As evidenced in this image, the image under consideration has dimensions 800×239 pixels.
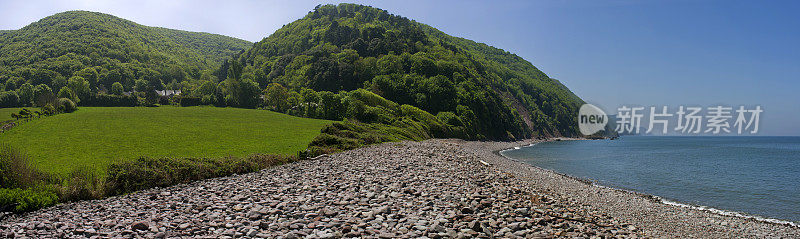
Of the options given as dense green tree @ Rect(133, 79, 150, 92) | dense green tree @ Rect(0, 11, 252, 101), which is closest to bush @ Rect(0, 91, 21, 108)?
dense green tree @ Rect(0, 11, 252, 101)

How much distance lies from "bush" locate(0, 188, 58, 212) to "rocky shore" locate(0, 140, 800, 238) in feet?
1.69

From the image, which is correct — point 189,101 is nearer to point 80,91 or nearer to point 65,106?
point 80,91

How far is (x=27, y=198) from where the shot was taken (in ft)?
45.5

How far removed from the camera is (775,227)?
18.9 metres

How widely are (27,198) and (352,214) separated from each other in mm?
12713

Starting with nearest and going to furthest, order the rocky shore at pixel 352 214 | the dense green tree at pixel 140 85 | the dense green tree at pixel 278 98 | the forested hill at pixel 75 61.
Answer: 1. the rocky shore at pixel 352 214
2. the dense green tree at pixel 278 98
3. the forested hill at pixel 75 61
4. the dense green tree at pixel 140 85

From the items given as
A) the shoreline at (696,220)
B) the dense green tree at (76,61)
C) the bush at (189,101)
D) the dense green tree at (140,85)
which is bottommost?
the shoreline at (696,220)

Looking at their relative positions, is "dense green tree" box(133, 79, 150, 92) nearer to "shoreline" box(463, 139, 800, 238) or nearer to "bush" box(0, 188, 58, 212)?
"bush" box(0, 188, 58, 212)

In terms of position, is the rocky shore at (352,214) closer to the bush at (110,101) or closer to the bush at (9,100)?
the bush at (110,101)

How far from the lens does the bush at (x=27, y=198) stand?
43.9ft

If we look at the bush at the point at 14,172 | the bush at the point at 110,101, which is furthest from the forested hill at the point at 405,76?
the bush at the point at 14,172

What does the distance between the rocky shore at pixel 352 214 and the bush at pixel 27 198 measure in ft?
1.69

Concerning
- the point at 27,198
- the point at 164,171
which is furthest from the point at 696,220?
the point at 27,198

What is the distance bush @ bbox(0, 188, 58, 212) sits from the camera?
13391mm
